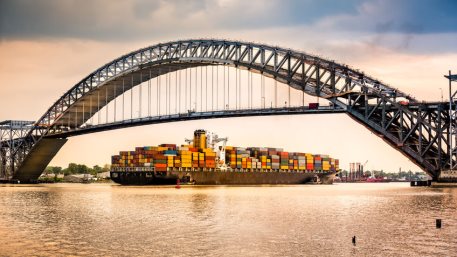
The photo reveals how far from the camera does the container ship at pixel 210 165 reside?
404 ft

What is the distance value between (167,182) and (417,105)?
54702 mm

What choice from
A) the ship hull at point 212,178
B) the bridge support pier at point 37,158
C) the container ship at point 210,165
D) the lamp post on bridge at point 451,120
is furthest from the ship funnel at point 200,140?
the lamp post on bridge at point 451,120

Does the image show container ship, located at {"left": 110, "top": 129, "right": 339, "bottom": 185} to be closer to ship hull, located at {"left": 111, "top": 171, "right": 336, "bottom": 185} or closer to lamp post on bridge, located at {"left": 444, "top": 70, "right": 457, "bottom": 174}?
ship hull, located at {"left": 111, "top": 171, "right": 336, "bottom": 185}

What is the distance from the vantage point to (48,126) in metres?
134

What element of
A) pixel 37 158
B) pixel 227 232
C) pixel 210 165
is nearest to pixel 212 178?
pixel 210 165

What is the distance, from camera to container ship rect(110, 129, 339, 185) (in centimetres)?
12300

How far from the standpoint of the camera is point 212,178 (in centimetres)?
13100

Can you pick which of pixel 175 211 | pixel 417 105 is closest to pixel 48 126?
pixel 417 105

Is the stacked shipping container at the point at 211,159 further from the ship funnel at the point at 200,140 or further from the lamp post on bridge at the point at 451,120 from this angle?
the lamp post on bridge at the point at 451,120

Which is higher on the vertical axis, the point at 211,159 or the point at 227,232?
the point at 211,159

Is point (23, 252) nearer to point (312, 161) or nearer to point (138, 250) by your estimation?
point (138, 250)

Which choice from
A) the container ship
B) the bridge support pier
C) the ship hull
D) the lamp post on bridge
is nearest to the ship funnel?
the container ship

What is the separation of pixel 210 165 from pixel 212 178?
300 cm

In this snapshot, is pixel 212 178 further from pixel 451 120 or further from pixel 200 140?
pixel 451 120
